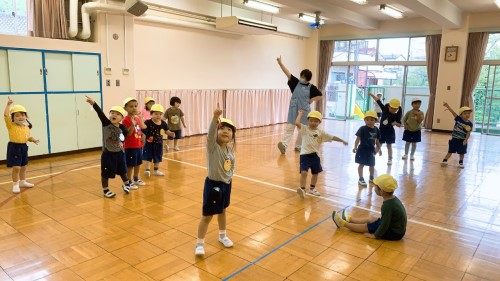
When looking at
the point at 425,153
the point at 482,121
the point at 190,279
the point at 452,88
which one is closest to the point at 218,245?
the point at 190,279

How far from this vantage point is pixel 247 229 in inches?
151

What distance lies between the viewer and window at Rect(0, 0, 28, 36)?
6.63 meters

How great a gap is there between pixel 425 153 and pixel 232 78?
18.9ft

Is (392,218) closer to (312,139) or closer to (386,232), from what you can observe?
(386,232)

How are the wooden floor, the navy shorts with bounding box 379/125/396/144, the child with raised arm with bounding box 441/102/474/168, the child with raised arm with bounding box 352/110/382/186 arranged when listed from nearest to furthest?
the wooden floor, the child with raised arm with bounding box 352/110/382/186, the child with raised arm with bounding box 441/102/474/168, the navy shorts with bounding box 379/125/396/144

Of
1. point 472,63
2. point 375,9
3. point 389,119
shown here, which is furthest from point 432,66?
point 389,119

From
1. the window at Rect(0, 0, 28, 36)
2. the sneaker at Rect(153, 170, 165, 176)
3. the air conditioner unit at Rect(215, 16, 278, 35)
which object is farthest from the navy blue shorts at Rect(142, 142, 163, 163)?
the air conditioner unit at Rect(215, 16, 278, 35)

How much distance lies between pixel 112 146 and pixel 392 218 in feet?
11.0

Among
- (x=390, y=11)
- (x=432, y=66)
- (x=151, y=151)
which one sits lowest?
(x=151, y=151)

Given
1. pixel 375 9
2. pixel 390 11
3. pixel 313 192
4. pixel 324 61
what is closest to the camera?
pixel 313 192

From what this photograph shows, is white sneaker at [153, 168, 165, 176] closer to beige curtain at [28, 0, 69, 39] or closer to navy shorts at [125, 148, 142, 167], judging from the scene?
navy shorts at [125, 148, 142, 167]

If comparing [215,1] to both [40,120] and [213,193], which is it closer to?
[40,120]

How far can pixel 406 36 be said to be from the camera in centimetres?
1225

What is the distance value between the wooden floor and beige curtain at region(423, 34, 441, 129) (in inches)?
237
